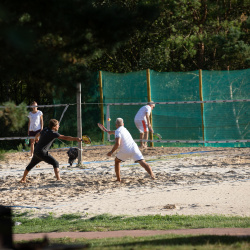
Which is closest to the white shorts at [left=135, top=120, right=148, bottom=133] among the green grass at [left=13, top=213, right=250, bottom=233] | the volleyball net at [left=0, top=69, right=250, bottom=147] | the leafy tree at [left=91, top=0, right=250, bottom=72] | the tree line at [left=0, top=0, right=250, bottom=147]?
the volleyball net at [left=0, top=69, right=250, bottom=147]

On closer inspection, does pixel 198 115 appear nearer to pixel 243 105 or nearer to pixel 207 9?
pixel 243 105

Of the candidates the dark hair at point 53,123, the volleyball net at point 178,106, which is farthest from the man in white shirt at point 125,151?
the volleyball net at point 178,106

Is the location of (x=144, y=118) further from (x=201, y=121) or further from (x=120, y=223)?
(x=120, y=223)

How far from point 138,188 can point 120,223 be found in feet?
10.6

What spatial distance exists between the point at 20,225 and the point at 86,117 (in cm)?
1312

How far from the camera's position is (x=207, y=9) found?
90.4 ft

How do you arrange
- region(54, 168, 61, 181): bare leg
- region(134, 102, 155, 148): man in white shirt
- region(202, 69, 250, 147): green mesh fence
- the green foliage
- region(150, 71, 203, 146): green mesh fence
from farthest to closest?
region(150, 71, 203, 146): green mesh fence → region(202, 69, 250, 147): green mesh fence → region(134, 102, 155, 148): man in white shirt → region(54, 168, 61, 181): bare leg → the green foliage

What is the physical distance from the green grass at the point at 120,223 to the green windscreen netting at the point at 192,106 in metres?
11.2

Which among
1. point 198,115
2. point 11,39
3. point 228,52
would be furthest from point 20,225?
point 228,52

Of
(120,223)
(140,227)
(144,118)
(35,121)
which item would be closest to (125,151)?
(120,223)

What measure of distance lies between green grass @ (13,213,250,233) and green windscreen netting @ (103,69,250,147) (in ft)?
36.8

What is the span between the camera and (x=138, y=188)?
12.1 meters

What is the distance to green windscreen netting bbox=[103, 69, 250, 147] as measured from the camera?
19906mm

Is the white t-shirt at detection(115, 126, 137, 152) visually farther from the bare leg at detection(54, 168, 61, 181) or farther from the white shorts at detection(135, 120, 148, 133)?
the white shorts at detection(135, 120, 148, 133)
